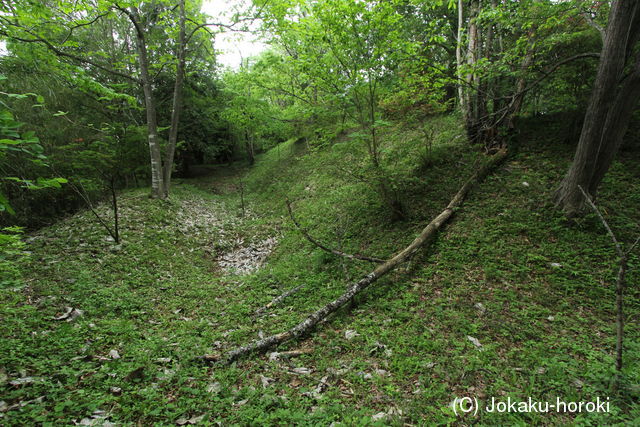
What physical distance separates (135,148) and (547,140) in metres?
15.7

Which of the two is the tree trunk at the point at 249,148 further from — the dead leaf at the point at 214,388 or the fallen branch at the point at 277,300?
the dead leaf at the point at 214,388

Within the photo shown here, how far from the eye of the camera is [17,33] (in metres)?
4.38

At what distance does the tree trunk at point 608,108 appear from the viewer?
15.6ft

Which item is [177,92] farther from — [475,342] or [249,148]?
[249,148]

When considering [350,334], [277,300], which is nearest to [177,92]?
[277,300]

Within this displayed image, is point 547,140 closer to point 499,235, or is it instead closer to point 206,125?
point 499,235

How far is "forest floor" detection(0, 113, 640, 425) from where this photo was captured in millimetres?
2832

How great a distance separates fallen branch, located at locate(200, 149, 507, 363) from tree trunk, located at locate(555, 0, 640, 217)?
206cm

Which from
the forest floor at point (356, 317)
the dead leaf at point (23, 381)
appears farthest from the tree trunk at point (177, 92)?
the dead leaf at point (23, 381)

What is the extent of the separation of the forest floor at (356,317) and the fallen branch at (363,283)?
171mm

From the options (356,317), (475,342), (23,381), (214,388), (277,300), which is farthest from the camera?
(277,300)

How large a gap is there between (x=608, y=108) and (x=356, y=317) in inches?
251

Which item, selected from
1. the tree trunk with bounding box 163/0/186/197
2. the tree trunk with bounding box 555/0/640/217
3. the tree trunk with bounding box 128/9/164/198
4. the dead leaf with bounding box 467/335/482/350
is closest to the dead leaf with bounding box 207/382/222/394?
the dead leaf with bounding box 467/335/482/350

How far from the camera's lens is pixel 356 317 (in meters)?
4.60
